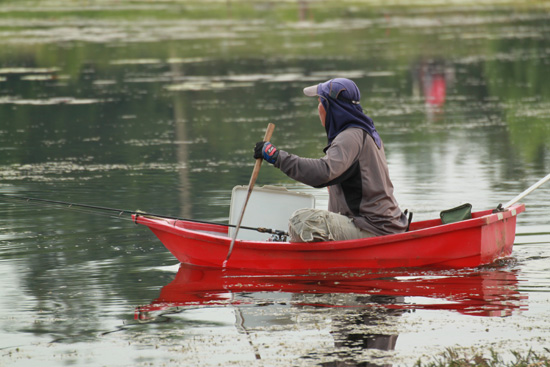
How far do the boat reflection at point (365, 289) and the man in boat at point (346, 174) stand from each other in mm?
328

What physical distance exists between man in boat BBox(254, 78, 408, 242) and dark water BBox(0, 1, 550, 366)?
0.37 meters

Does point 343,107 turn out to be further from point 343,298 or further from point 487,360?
point 487,360

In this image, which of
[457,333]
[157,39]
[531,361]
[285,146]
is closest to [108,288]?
[457,333]

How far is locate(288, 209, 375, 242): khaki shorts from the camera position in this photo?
24.9ft

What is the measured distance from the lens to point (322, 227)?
7.60 m

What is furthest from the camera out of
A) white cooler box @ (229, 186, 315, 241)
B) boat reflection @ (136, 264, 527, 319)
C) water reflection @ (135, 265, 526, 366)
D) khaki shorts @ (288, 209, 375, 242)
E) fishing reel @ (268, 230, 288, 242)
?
Answer: white cooler box @ (229, 186, 315, 241)

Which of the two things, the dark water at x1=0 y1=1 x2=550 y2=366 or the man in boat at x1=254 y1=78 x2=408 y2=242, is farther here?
the man in boat at x1=254 y1=78 x2=408 y2=242

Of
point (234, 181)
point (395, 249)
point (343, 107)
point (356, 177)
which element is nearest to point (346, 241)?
point (395, 249)

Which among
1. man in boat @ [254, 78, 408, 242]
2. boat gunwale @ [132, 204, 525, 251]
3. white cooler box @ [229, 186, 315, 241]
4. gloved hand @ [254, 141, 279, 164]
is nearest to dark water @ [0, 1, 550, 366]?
boat gunwale @ [132, 204, 525, 251]

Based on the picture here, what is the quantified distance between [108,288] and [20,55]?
74.7ft

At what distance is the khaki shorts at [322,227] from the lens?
299 inches

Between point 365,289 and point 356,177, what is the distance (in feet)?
2.77

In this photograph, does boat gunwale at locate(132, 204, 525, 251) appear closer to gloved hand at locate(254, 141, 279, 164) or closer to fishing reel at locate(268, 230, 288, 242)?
fishing reel at locate(268, 230, 288, 242)

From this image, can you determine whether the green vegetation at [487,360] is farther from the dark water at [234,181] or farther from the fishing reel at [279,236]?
the fishing reel at [279,236]
